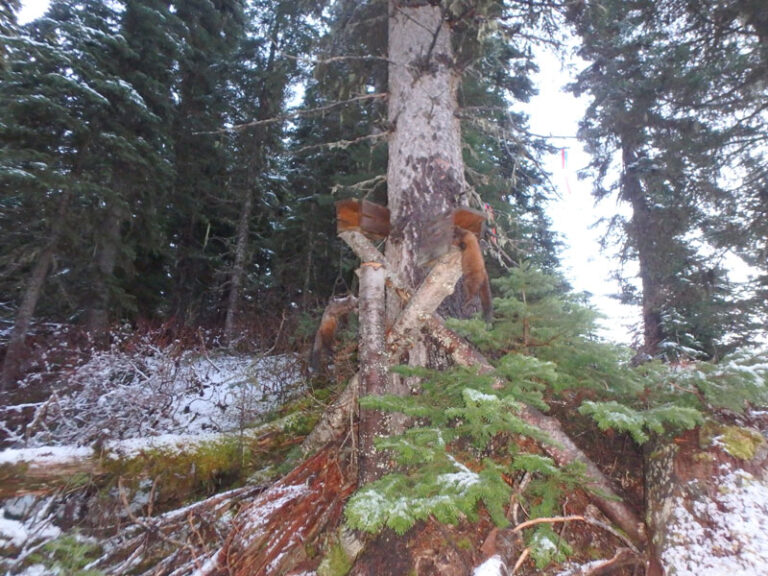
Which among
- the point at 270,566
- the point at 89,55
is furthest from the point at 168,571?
the point at 89,55

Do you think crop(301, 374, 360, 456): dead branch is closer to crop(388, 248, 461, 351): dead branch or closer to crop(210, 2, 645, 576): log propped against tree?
crop(210, 2, 645, 576): log propped against tree

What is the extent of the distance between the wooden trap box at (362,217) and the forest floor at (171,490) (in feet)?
6.95

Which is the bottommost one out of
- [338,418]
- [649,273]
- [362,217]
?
[338,418]

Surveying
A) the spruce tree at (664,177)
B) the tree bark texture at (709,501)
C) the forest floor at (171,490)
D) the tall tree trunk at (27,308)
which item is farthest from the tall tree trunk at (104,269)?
the spruce tree at (664,177)

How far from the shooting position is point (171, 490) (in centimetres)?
384

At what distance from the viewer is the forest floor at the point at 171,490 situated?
85.7 inches

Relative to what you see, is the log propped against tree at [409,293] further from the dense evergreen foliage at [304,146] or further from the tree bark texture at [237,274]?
the tree bark texture at [237,274]

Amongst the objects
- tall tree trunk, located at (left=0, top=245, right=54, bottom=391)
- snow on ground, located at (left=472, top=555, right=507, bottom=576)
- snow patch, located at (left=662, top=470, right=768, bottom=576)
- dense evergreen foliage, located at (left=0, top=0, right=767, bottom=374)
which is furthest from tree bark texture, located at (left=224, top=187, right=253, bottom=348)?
snow patch, located at (left=662, top=470, right=768, bottom=576)

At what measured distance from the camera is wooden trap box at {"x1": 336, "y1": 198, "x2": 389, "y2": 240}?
3660 mm

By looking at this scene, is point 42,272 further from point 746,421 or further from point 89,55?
point 746,421

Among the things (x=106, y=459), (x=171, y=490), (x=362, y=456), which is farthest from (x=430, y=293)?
(x=106, y=459)

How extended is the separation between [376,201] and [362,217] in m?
4.35

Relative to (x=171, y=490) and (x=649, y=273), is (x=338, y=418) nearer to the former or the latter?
(x=171, y=490)

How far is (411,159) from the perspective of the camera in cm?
416
